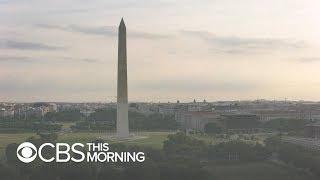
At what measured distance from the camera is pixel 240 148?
22281mm

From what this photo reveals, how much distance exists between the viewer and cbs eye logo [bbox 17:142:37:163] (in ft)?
62.0

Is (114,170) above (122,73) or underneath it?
underneath

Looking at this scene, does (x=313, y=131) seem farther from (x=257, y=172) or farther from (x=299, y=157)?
(x=257, y=172)

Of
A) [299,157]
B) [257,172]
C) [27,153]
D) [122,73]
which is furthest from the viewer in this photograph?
[122,73]

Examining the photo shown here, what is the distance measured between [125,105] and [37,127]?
1563 cm

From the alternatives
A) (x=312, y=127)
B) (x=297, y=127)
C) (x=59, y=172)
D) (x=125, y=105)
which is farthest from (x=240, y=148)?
(x=297, y=127)

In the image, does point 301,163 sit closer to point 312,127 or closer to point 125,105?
point 125,105

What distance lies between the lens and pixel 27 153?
1953 centimetres

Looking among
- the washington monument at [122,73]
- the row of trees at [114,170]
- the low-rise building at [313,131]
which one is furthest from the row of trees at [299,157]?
the low-rise building at [313,131]

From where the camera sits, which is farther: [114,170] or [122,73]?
[122,73]

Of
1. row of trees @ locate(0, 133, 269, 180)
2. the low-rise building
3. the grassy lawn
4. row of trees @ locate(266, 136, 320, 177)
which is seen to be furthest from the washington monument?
→ the low-rise building

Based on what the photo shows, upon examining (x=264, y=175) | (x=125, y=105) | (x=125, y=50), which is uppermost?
(x=125, y=50)

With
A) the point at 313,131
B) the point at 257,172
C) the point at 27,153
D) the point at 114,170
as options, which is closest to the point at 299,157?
the point at 257,172

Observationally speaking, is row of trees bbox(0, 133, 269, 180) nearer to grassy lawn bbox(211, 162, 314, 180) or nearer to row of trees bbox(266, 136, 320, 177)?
grassy lawn bbox(211, 162, 314, 180)
